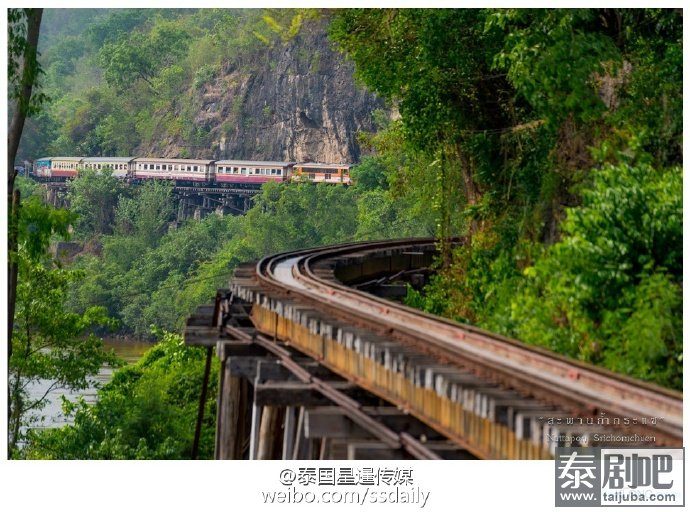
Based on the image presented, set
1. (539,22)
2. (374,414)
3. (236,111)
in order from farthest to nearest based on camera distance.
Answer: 1. (236,111)
2. (539,22)
3. (374,414)

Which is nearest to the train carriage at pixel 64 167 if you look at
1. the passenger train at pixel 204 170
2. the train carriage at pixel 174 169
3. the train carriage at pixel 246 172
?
the passenger train at pixel 204 170

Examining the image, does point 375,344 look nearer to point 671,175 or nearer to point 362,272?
point 671,175

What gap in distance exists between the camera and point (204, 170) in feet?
252

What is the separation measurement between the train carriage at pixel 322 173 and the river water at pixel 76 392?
15.5m

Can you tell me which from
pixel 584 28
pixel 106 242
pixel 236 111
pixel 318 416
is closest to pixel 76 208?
pixel 106 242

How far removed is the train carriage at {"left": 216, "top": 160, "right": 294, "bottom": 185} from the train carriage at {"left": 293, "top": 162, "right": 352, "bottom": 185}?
1.81 m

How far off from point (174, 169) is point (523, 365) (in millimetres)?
70857

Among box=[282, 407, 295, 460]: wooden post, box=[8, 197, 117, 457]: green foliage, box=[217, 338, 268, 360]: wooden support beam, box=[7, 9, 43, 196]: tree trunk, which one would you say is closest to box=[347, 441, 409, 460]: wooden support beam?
box=[282, 407, 295, 460]: wooden post

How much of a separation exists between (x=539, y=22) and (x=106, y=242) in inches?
2365

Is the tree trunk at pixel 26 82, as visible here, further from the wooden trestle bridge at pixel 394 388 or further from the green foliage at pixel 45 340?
the green foliage at pixel 45 340

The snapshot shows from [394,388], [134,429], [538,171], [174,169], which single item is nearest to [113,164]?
→ [174,169]

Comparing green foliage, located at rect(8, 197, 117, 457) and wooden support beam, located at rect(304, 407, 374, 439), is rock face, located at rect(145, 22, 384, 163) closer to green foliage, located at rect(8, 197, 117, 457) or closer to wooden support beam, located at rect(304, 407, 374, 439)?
green foliage, located at rect(8, 197, 117, 457)

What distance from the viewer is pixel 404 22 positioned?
20484 mm

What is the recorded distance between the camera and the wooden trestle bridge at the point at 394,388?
7.68 m
